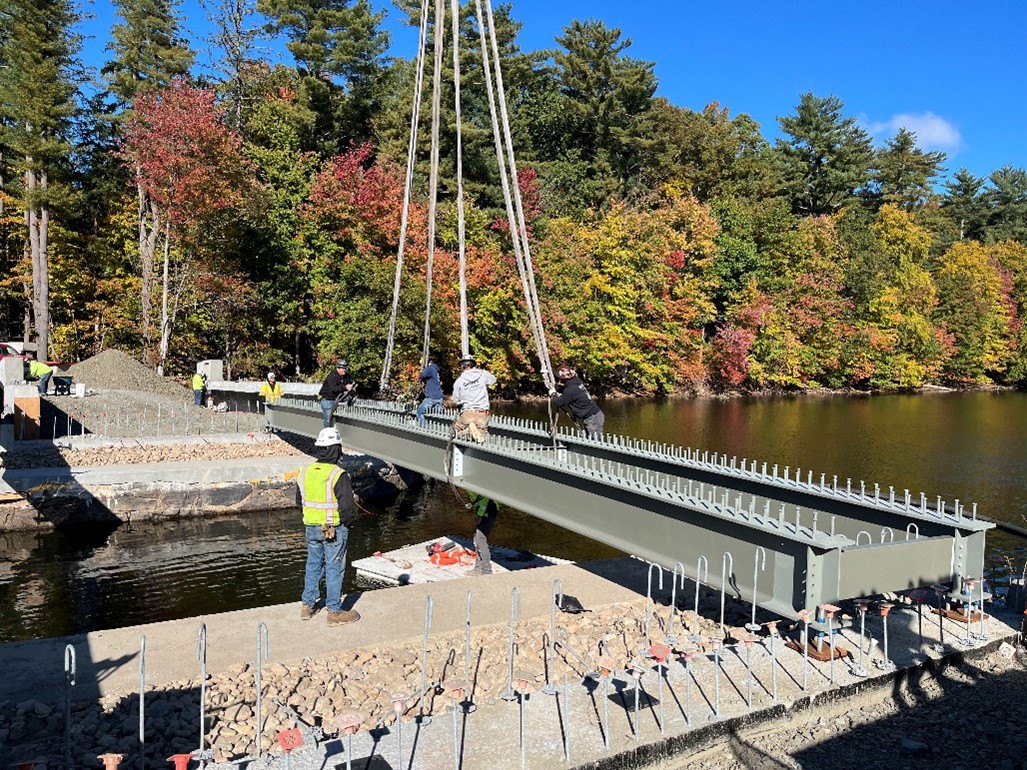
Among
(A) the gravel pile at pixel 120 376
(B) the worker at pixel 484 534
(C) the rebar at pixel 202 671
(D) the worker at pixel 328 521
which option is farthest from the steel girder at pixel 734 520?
(A) the gravel pile at pixel 120 376

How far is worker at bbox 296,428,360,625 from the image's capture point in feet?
25.4

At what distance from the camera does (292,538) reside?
16.0m

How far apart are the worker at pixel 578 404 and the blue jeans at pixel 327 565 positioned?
428cm

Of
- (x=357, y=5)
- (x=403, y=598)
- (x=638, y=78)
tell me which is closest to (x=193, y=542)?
(x=403, y=598)

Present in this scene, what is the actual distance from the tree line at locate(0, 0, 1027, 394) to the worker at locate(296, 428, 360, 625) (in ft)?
79.0

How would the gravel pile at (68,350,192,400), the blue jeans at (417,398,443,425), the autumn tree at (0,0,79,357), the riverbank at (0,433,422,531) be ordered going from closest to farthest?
1. the blue jeans at (417,398,443,425)
2. the riverbank at (0,433,422,531)
3. the gravel pile at (68,350,192,400)
4. the autumn tree at (0,0,79,357)

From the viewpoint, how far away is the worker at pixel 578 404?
1137 cm

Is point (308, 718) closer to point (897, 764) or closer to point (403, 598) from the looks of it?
point (403, 598)

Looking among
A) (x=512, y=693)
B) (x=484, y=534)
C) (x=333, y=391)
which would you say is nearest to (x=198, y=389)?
(x=333, y=391)

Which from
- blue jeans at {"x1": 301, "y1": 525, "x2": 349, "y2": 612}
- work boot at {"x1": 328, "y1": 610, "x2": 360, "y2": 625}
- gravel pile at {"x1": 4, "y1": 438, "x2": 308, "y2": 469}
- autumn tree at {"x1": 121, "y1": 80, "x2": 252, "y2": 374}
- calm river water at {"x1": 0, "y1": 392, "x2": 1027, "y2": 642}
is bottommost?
calm river water at {"x1": 0, "y1": 392, "x2": 1027, "y2": 642}

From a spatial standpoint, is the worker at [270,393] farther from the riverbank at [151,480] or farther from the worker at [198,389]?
the worker at [198,389]

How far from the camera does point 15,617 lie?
37.1 feet

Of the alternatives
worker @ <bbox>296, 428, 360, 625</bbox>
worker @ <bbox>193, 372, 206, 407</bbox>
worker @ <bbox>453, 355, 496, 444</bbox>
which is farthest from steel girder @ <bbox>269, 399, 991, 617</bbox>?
worker @ <bbox>193, 372, 206, 407</bbox>

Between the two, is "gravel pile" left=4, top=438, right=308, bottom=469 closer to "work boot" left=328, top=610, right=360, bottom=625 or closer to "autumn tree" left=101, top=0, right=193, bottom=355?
"work boot" left=328, top=610, right=360, bottom=625
